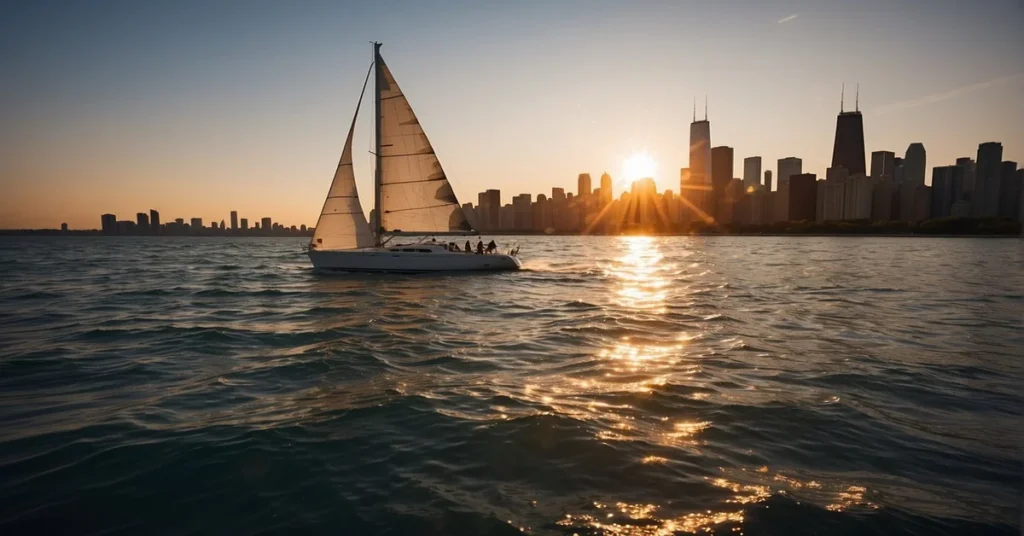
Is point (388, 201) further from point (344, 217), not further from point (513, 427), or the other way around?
point (513, 427)

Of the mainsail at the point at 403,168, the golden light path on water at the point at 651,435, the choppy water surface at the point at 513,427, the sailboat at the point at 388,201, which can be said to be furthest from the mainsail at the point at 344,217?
the golden light path on water at the point at 651,435

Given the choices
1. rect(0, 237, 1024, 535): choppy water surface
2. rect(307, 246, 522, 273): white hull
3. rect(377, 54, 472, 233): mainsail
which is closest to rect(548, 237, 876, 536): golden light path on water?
rect(0, 237, 1024, 535): choppy water surface

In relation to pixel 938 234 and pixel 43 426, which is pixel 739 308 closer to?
pixel 43 426

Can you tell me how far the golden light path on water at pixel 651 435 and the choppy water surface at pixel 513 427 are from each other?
4 centimetres

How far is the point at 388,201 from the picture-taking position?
112 ft

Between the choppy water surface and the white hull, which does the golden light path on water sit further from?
the white hull

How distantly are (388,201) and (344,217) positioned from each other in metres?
3.00

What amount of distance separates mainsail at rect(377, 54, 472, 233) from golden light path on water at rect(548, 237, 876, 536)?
2351 cm

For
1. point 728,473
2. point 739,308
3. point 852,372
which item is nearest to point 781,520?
point 728,473

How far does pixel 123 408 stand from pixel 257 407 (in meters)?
2.12

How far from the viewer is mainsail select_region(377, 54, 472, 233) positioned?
110ft

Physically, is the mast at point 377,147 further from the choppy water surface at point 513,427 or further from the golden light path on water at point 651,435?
the golden light path on water at point 651,435

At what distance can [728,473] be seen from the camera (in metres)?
5.88

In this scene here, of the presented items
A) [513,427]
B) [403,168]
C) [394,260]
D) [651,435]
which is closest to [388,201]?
[403,168]
